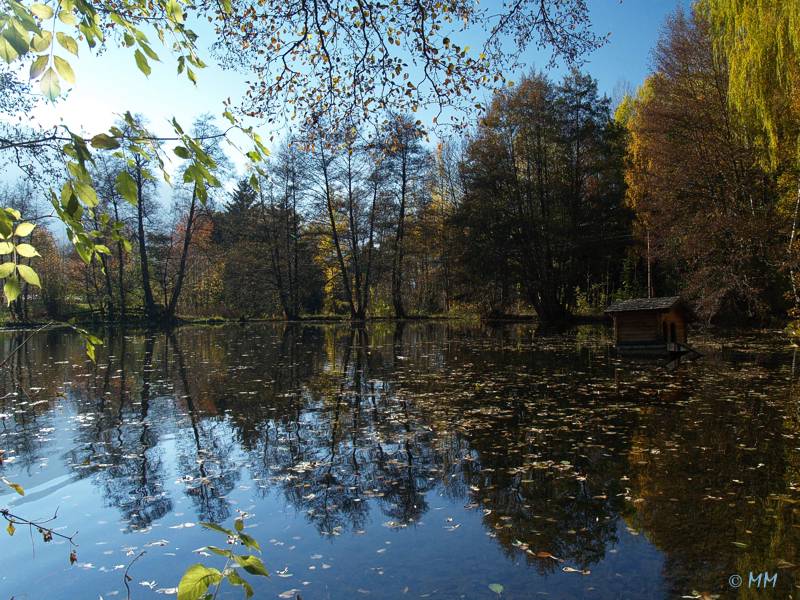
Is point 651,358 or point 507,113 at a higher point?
point 507,113

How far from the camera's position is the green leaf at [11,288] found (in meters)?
1.75

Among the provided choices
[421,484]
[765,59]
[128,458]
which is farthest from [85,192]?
[765,59]

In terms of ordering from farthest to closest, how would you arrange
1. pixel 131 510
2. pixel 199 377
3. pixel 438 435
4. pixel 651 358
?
pixel 651 358, pixel 199 377, pixel 438 435, pixel 131 510

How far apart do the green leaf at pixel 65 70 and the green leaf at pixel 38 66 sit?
0.04m

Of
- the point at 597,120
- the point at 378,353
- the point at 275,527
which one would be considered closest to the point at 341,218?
the point at 597,120

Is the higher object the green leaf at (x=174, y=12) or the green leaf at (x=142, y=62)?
the green leaf at (x=174, y=12)

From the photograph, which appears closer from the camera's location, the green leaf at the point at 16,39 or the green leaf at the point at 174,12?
the green leaf at the point at 16,39

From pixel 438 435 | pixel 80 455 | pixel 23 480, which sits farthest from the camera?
pixel 438 435

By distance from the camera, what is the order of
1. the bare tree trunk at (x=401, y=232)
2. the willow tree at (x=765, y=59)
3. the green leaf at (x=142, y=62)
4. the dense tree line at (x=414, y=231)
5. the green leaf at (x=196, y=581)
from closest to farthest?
1. the green leaf at (x=196, y=581)
2. the green leaf at (x=142, y=62)
3. the willow tree at (x=765, y=59)
4. the dense tree line at (x=414, y=231)
5. the bare tree trunk at (x=401, y=232)

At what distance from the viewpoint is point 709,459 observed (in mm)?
6375

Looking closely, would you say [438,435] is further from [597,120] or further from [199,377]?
[597,120]

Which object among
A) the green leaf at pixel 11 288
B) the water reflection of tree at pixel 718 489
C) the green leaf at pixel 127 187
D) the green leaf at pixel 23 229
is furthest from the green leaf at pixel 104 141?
the water reflection of tree at pixel 718 489

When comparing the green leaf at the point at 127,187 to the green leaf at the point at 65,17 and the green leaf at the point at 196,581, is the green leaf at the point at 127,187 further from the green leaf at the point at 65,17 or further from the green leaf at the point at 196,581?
the green leaf at the point at 196,581

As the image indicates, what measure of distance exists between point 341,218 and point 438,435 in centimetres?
3331
